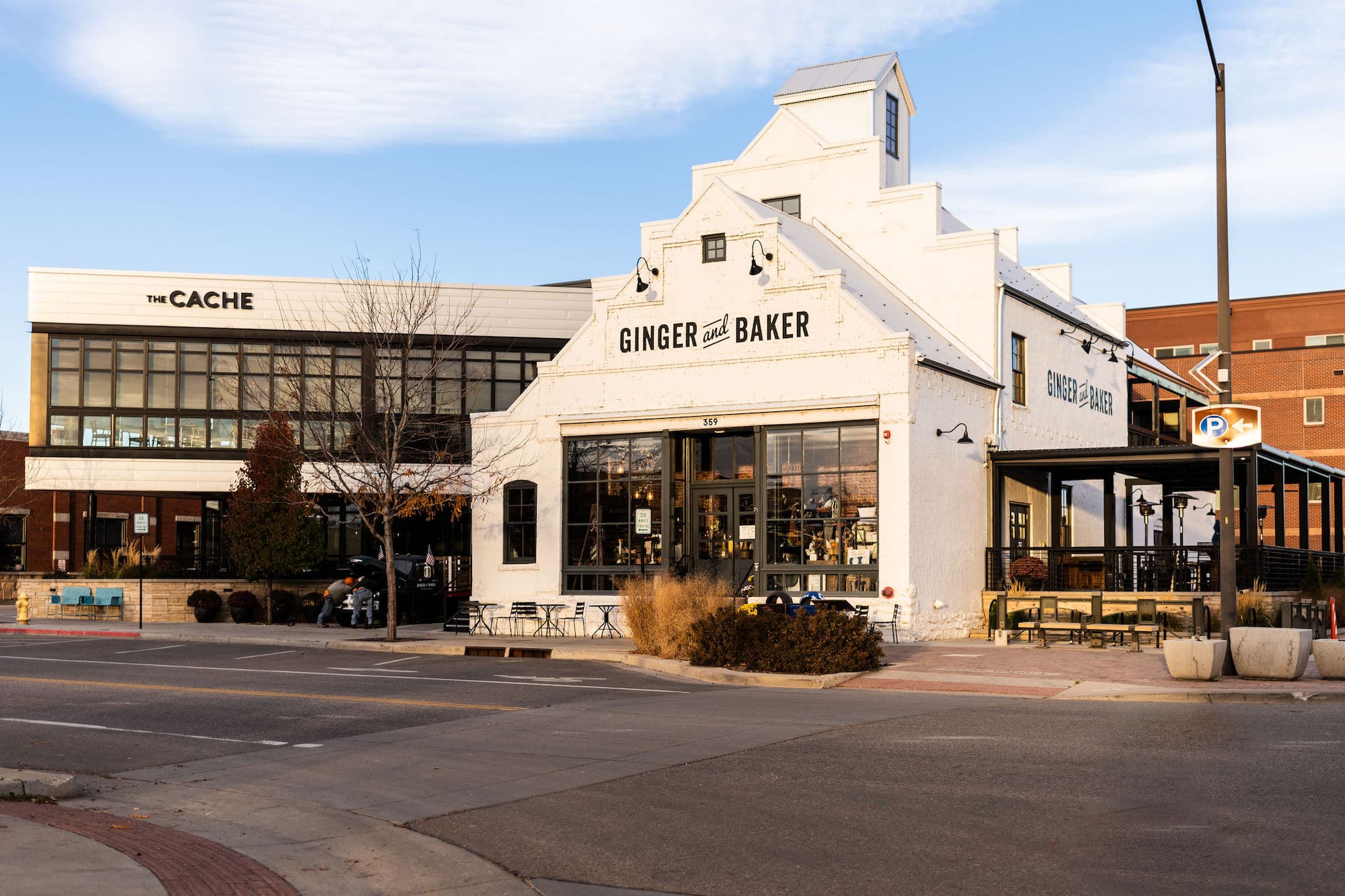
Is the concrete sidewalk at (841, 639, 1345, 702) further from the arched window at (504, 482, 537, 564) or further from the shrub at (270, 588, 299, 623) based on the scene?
the shrub at (270, 588, 299, 623)

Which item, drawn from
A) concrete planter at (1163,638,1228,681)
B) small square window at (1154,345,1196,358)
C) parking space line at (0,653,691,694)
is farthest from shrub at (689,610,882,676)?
small square window at (1154,345,1196,358)

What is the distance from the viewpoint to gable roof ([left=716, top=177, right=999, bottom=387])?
89.2ft

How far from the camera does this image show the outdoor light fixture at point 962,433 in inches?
1041

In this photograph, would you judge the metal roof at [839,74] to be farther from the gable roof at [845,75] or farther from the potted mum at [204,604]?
the potted mum at [204,604]

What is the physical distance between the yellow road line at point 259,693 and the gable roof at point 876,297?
42.8ft

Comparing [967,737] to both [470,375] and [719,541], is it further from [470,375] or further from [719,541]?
[470,375]

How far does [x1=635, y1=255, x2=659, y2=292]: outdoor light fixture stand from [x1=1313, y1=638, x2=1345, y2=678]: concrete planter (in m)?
16.2

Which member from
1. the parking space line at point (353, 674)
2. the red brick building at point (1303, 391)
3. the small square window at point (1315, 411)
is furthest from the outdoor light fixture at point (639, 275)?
the small square window at point (1315, 411)

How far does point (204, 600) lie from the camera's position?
34500 millimetres

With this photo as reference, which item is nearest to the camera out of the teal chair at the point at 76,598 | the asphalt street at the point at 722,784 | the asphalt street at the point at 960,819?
the asphalt street at the point at 960,819

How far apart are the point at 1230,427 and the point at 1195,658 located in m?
3.12

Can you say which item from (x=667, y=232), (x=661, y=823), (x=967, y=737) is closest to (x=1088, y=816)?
(x=661, y=823)

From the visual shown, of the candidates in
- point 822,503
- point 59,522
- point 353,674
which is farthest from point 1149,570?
point 59,522

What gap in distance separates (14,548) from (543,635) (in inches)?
1458
